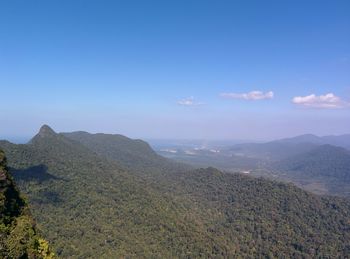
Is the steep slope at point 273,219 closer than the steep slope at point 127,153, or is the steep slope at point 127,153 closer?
the steep slope at point 273,219

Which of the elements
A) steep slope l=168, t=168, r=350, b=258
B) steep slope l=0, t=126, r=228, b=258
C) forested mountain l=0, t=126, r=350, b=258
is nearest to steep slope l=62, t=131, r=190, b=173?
steep slope l=168, t=168, r=350, b=258

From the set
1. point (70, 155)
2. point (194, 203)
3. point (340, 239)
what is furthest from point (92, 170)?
point (340, 239)

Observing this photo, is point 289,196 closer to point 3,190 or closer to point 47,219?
point 47,219

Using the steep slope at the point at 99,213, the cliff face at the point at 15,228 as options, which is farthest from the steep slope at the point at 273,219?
the cliff face at the point at 15,228

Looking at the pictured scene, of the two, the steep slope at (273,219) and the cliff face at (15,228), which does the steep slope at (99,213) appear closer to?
the steep slope at (273,219)

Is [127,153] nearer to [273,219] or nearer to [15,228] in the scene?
[273,219]

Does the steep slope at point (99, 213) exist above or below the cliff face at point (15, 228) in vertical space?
below

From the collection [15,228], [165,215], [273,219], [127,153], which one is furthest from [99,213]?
[127,153]
